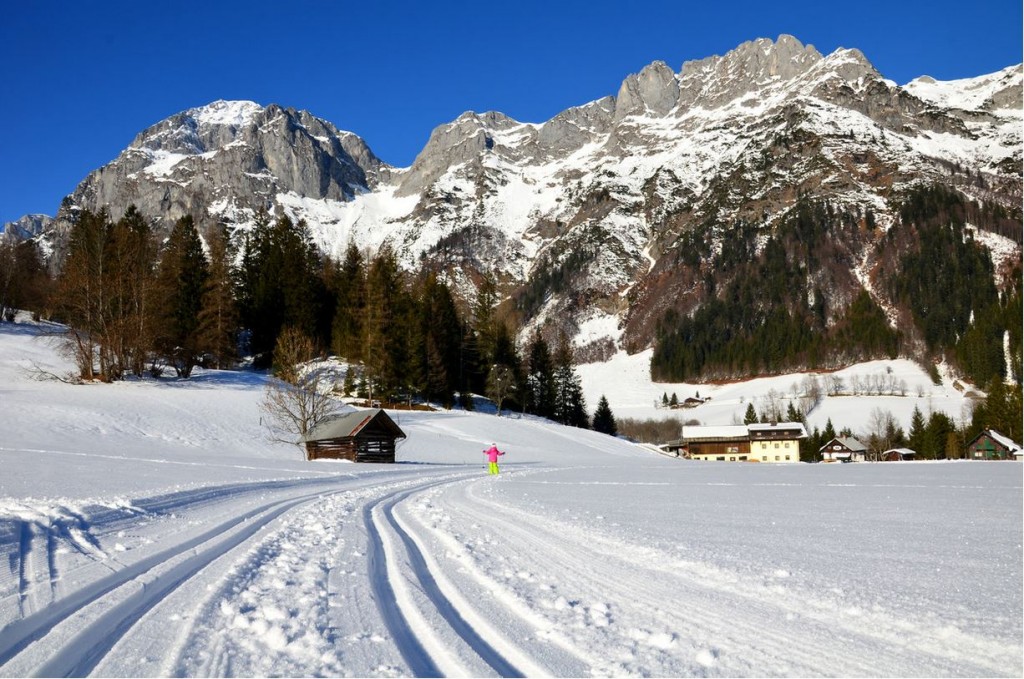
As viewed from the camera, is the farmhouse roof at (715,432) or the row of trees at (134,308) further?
the farmhouse roof at (715,432)

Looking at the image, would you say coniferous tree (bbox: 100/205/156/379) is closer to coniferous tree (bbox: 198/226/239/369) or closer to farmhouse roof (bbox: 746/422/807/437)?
coniferous tree (bbox: 198/226/239/369)

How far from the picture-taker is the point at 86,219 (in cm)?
5897

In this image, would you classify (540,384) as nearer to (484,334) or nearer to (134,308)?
(484,334)

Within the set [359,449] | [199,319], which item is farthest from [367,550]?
[199,319]

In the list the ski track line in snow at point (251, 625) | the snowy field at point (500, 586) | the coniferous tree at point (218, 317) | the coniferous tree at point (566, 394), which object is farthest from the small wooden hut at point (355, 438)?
the coniferous tree at point (566, 394)

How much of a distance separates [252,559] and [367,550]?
4.24 ft

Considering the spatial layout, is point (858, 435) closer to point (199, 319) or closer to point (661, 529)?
point (199, 319)

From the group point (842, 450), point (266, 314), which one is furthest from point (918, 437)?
point (266, 314)

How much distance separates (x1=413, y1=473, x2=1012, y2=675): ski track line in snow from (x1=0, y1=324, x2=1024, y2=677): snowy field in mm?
20

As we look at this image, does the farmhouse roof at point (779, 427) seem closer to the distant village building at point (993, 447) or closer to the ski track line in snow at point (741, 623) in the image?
the distant village building at point (993, 447)

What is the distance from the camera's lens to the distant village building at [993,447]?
69062 mm

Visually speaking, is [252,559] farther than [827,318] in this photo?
No

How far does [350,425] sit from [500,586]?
32359 millimetres

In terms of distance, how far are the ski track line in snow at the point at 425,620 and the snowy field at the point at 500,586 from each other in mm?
21
